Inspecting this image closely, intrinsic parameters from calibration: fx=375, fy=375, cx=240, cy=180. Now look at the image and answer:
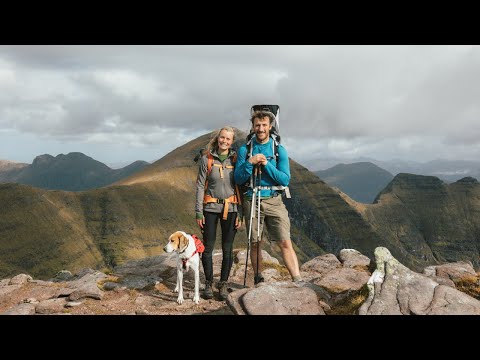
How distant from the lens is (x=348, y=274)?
16.0 meters

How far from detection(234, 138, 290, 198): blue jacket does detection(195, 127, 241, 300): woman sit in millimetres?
506

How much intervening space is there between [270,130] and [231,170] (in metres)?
1.82

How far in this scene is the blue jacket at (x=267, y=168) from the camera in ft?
38.2

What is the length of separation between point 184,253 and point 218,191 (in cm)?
233

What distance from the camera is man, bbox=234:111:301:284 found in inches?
457

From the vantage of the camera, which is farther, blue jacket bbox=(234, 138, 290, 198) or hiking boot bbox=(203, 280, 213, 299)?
hiking boot bbox=(203, 280, 213, 299)

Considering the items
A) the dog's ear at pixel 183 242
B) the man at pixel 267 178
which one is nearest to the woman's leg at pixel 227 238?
the man at pixel 267 178

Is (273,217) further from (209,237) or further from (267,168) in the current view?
(209,237)

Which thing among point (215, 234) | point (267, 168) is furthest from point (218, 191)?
point (267, 168)

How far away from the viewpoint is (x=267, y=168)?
1166cm

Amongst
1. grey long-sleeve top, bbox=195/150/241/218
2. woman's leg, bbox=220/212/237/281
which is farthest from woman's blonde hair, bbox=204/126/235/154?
woman's leg, bbox=220/212/237/281

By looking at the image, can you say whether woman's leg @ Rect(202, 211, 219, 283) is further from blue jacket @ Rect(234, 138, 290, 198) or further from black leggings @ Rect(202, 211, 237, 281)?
blue jacket @ Rect(234, 138, 290, 198)
